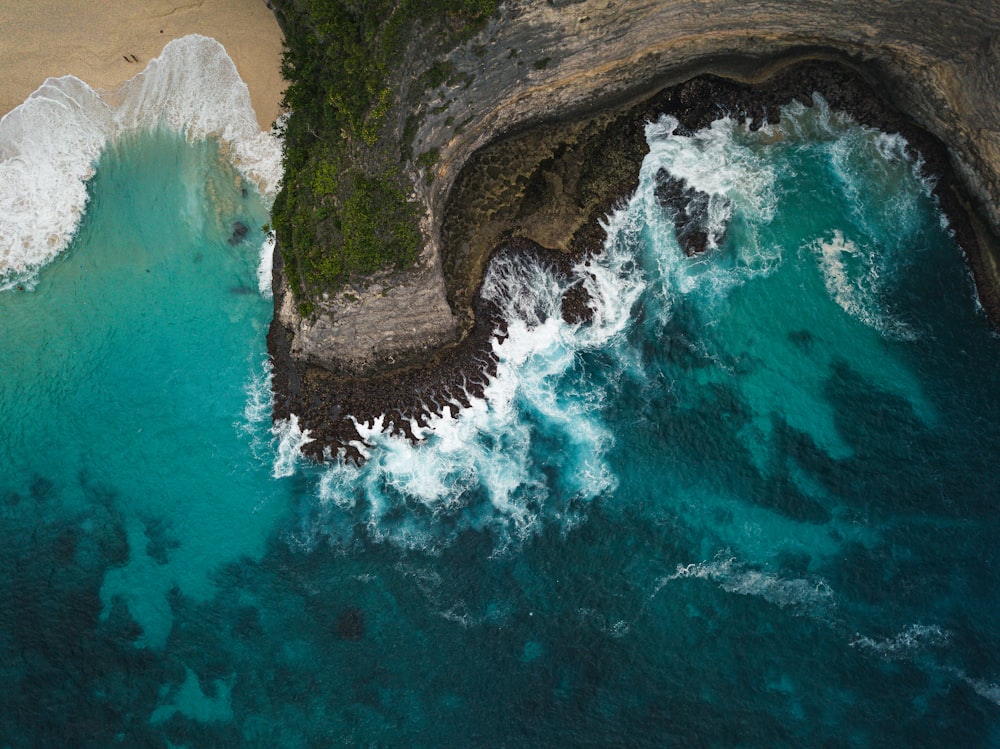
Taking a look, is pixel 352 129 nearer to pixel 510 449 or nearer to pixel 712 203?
pixel 510 449

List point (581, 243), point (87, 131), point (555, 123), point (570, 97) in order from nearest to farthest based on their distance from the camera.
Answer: point (570, 97), point (555, 123), point (581, 243), point (87, 131)

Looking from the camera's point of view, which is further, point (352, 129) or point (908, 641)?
point (908, 641)

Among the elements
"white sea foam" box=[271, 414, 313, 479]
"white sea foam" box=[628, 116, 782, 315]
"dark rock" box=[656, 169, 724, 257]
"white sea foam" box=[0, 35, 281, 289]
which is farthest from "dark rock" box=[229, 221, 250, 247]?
"dark rock" box=[656, 169, 724, 257]

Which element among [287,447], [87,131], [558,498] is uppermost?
[87,131]

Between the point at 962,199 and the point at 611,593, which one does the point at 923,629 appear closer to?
the point at 611,593

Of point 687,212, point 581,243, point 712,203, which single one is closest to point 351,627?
point 581,243
